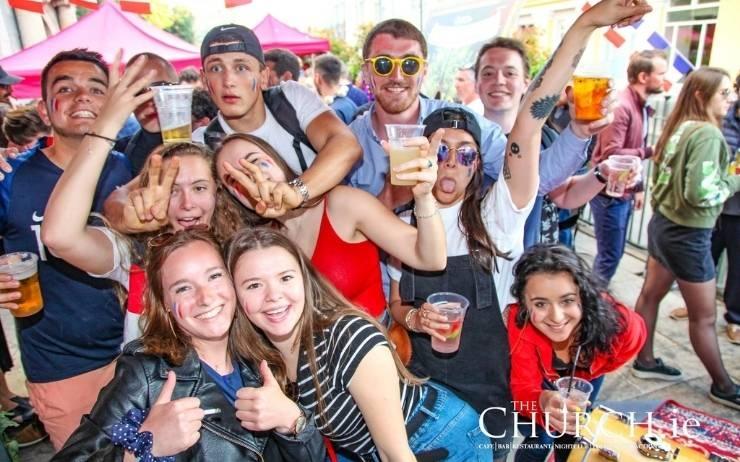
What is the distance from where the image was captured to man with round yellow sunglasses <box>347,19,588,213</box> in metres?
3.04

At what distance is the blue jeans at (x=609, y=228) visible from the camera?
16.2 feet

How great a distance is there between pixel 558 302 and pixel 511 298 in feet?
0.78

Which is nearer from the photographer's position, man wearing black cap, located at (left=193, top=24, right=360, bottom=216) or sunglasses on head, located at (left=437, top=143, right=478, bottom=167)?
sunglasses on head, located at (left=437, top=143, right=478, bottom=167)

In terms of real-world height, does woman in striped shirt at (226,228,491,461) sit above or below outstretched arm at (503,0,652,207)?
below

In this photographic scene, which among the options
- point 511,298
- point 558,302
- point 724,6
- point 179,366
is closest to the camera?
point 179,366

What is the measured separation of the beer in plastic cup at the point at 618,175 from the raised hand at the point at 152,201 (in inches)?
93.2

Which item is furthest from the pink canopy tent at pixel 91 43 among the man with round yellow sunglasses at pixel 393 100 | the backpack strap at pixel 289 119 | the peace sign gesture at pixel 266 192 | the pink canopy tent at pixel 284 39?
the peace sign gesture at pixel 266 192

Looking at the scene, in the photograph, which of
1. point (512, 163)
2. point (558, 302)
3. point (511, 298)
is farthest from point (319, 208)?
point (558, 302)

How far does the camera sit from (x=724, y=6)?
11.8 m

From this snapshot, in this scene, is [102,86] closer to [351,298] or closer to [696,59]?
[351,298]

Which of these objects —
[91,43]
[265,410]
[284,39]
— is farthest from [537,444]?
[284,39]

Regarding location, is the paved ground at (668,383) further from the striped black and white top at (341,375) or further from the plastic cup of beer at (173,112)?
the plastic cup of beer at (173,112)

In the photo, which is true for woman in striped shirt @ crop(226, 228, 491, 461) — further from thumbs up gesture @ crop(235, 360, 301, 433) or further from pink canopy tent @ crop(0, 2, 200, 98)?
pink canopy tent @ crop(0, 2, 200, 98)

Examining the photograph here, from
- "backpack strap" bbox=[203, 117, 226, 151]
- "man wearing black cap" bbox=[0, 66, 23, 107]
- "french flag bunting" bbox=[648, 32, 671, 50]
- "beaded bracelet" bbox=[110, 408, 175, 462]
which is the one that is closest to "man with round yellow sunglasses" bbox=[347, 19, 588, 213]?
"backpack strap" bbox=[203, 117, 226, 151]
